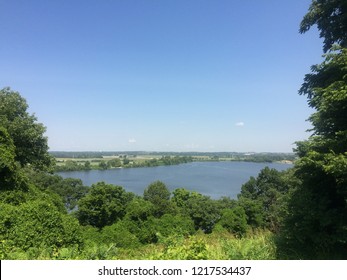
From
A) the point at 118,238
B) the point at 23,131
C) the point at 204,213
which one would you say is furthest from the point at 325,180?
the point at 204,213

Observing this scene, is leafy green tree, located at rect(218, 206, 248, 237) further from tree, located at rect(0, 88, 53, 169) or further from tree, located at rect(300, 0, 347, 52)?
tree, located at rect(300, 0, 347, 52)

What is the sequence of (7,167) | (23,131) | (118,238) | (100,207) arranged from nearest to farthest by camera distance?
(7,167)
(23,131)
(118,238)
(100,207)

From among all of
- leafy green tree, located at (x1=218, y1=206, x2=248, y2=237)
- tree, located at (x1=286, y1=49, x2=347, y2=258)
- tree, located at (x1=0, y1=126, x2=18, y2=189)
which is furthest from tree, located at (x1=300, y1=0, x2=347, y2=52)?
leafy green tree, located at (x1=218, y1=206, x2=248, y2=237)

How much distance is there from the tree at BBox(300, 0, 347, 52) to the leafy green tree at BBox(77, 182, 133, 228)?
27.8 meters

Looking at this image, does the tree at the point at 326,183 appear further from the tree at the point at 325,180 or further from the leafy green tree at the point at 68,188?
the leafy green tree at the point at 68,188

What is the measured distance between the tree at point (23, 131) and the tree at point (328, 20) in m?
15.7

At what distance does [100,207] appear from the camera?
31.6m

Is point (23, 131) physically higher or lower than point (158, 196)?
higher

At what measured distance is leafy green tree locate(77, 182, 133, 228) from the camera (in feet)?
103

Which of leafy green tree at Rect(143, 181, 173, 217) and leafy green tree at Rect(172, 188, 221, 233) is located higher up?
leafy green tree at Rect(143, 181, 173, 217)

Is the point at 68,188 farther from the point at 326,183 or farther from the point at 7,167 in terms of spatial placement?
the point at 326,183

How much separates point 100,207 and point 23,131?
1676 centimetres

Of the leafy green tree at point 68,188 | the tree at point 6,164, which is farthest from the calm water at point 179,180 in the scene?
the tree at point 6,164
